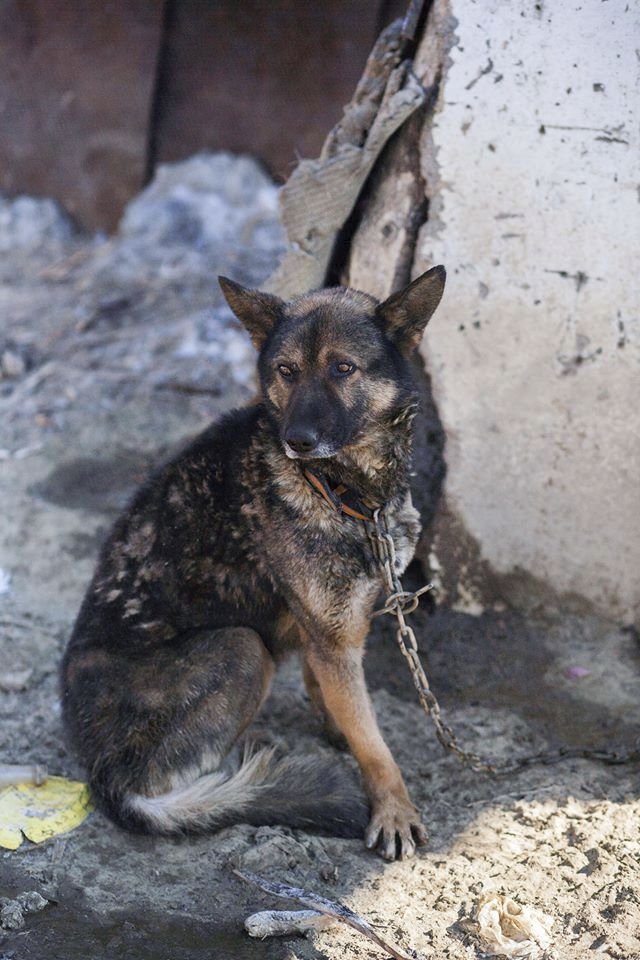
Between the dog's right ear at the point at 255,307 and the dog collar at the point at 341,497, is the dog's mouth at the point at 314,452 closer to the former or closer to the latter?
the dog collar at the point at 341,497

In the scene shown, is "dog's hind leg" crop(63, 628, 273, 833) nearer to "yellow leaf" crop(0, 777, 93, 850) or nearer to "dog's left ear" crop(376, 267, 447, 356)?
"yellow leaf" crop(0, 777, 93, 850)

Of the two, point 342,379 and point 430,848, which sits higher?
point 342,379

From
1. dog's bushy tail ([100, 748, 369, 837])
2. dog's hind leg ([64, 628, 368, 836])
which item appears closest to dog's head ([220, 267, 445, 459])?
dog's hind leg ([64, 628, 368, 836])

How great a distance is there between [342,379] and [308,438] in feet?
1.01

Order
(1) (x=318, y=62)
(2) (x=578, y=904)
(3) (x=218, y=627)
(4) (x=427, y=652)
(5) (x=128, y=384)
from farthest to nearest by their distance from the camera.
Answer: (1) (x=318, y=62) < (5) (x=128, y=384) < (4) (x=427, y=652) < (3) (x=218, y=627) < (2) (x=578, y=904)

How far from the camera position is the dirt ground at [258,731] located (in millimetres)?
3186

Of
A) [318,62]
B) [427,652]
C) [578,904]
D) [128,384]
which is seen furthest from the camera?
[318,62]

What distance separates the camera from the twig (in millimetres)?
3006

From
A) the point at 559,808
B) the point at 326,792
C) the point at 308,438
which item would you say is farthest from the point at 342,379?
the point at 559,808

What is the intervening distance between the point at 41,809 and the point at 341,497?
5.10ft

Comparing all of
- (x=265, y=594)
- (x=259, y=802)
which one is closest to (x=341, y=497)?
(x=265, y=594)

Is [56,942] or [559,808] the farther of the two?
[559,808]

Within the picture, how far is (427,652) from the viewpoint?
484 cm

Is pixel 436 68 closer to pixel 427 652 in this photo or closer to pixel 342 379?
pixel 342 379
